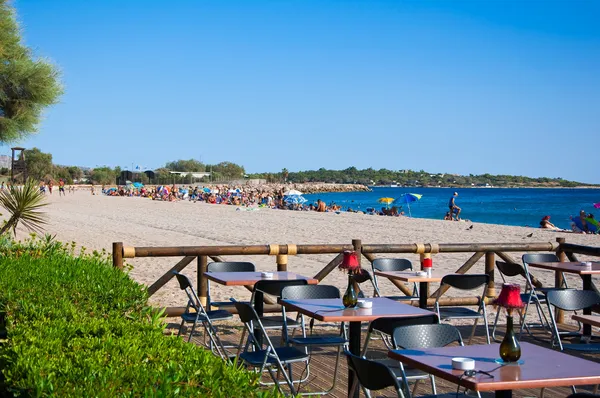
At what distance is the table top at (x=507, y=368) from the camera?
3377mm

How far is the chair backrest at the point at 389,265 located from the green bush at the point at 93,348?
126 inches

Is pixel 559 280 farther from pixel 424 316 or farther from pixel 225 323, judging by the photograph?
pixel 424 316

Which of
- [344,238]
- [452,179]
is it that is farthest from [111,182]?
[344,238]

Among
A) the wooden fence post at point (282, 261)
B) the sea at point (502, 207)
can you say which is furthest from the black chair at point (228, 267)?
the sea at point (502, 207)

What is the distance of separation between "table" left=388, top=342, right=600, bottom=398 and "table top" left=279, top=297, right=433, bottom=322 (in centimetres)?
92

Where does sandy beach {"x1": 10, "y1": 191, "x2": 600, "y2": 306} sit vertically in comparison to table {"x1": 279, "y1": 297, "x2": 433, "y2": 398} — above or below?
below

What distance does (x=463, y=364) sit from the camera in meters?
3.55

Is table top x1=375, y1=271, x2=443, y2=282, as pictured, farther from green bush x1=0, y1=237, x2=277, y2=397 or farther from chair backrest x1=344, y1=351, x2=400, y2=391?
chair backrest x1=344, y1=351, x2=400, y2=391

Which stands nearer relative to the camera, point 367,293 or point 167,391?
point 167,391

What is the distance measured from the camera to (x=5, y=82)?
10070 mm

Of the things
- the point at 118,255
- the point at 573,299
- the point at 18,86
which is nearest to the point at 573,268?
the point at 573,299

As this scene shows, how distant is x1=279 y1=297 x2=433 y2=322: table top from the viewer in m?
4.95

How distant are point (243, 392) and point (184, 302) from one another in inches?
278

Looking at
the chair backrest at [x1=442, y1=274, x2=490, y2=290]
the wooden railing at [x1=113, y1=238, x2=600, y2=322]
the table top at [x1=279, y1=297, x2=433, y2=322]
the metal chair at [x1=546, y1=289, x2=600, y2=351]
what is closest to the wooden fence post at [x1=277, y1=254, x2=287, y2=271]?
the wooden railing at [x1=113, y1=238, x2=600, y2=322]
